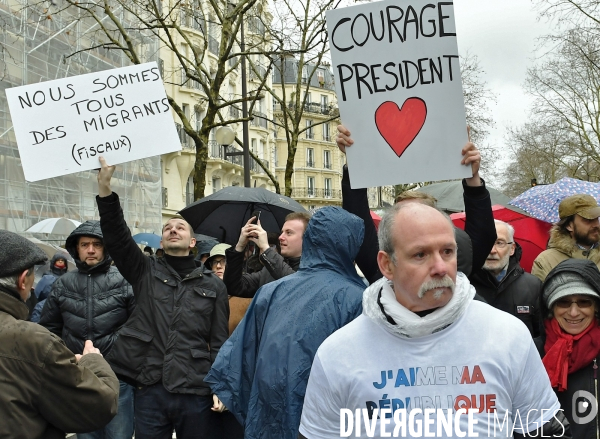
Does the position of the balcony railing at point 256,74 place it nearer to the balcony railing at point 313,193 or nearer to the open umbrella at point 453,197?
the open umbrella at point 453,197

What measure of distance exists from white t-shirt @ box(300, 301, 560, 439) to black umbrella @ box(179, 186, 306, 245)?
21.4 feet

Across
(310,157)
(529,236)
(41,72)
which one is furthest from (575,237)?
(310,157)

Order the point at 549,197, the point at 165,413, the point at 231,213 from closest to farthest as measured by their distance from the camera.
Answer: the point at 165,413
the point at 549,197
the point at 231,213

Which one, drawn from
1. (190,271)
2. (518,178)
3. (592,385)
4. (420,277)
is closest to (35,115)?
(190,271)

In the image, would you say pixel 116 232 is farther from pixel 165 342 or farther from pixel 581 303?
pixel 581 303

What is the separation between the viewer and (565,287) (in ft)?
13.1

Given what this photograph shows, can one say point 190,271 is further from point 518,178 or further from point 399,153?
point 518,178

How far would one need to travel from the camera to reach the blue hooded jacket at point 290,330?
3.38 m

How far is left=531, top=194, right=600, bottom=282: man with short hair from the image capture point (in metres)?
5.56

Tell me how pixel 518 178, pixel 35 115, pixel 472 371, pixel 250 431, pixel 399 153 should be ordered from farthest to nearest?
pixel 518 178, pixel 35 115, pixel 399 153, pixel 250 431, pixel 472 371

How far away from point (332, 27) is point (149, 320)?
227 cm

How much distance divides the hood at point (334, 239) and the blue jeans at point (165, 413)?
168 centimetres

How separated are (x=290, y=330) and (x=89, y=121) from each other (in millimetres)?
2247

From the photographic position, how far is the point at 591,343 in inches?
155
